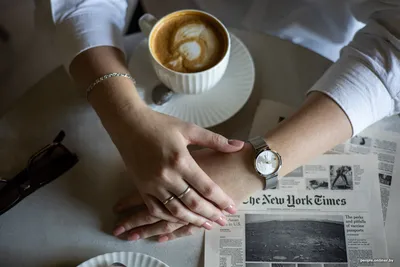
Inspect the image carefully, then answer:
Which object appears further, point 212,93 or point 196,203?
point 212,93

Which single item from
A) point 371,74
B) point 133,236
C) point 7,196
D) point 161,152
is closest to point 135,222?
point 133,236

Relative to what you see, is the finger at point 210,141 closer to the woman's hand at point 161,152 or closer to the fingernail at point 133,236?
the woman's hand at point 161,152

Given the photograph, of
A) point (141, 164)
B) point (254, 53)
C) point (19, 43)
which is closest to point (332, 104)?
point (254, 53)

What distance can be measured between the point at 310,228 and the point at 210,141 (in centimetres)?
22

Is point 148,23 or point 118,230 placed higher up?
point 148,23

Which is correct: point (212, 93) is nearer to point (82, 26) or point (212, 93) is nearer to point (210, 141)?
point (210, 141)

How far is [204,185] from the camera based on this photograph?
0.69 m

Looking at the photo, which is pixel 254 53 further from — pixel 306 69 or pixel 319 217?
pixel 319 217

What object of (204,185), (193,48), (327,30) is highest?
(327,30)

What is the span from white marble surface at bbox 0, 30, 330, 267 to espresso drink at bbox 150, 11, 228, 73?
0.40 feet

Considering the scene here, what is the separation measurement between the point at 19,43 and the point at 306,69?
0.97 m

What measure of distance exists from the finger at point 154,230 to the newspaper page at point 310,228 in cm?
6

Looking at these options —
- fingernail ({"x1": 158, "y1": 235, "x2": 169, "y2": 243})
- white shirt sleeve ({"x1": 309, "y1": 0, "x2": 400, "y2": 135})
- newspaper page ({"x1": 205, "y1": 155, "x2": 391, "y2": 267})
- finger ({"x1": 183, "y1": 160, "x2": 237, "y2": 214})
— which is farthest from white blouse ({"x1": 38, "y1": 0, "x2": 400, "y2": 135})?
fingernail ({"x1": 158, "y1": 235, "x2": 169, "y2": 243})

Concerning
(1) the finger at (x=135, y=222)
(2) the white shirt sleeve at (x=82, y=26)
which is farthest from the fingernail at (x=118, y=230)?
(2) the white shirt sleeve at (x=82, y=26)
